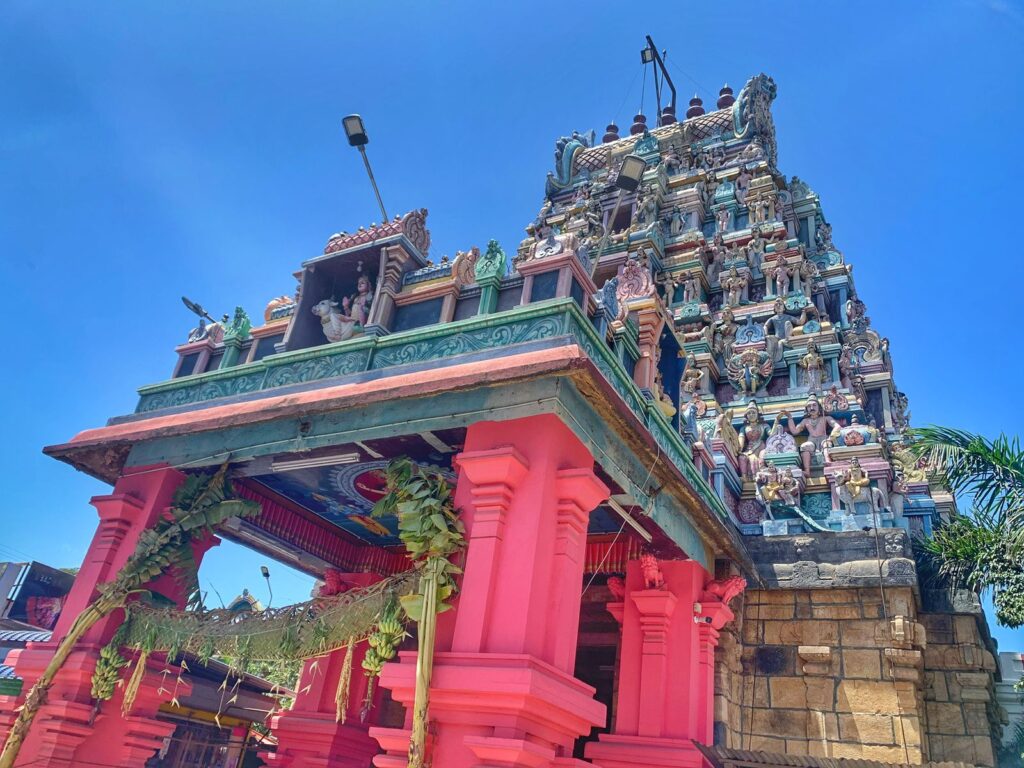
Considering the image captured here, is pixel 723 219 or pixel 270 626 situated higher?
pixel 723 219

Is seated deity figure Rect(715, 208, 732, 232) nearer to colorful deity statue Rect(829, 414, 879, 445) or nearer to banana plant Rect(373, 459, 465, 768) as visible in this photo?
colorful deity statue Rect(829, 414, 879, 445)

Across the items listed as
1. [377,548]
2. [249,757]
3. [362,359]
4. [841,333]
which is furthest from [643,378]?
[249,757]

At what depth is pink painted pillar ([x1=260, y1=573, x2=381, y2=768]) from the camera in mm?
10391

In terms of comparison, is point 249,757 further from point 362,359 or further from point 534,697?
point 534,697

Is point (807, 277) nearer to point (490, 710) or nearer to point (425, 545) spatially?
point (425, 545)

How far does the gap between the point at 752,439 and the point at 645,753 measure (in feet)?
22.6

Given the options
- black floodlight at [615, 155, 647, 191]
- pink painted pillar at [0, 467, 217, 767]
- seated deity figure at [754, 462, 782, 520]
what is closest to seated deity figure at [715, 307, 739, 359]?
seated deity figure at [754, 462, 782, 520]

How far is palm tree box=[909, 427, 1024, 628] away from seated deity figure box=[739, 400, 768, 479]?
348 centimetres

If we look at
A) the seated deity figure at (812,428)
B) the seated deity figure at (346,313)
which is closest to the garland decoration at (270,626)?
the seated deity figure at (346,313)

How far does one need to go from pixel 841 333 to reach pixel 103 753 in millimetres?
14249

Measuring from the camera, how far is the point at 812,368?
559 inches

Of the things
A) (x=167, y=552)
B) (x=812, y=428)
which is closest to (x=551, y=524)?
(x=167, y=552)

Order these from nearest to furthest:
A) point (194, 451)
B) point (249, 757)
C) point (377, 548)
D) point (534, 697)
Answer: point (534, 697), point (194, 451), point (377, 548), point (249, 757)

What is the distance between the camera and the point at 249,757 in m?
16.9
